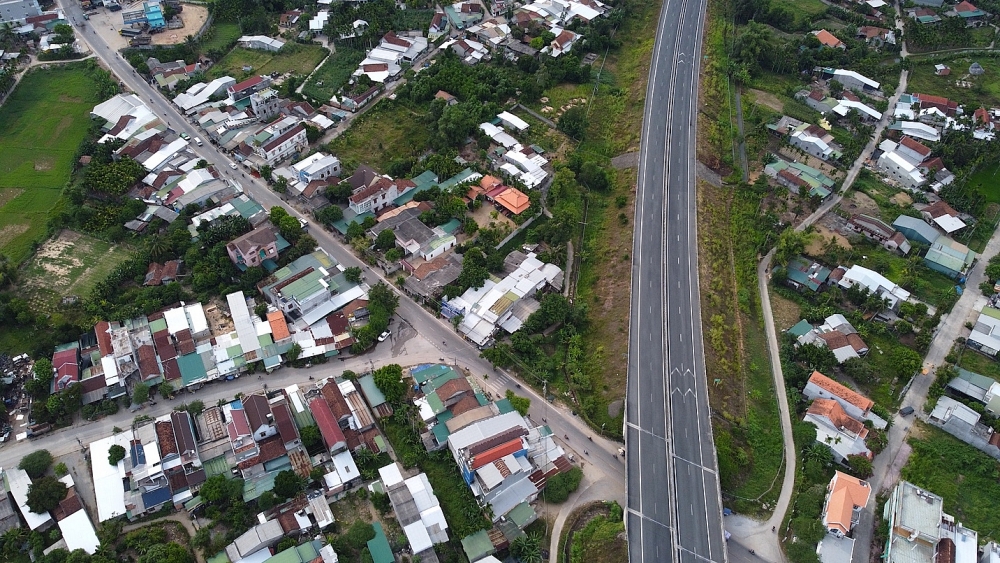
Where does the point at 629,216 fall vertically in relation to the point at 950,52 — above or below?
below

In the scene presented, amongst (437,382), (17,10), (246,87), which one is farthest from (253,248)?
(17,10)

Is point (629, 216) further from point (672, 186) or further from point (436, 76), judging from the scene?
point (436, 76)

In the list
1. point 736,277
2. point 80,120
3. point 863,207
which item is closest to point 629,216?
point 736,277

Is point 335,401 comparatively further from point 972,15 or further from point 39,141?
point 972,15

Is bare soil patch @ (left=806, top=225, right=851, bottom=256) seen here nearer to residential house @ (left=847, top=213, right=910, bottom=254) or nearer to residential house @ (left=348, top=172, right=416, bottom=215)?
residential house @ (left=847, top=213, right=910, bottom=254)

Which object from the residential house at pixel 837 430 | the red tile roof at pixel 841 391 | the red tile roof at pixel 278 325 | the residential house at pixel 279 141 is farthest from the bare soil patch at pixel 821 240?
the residential house at pixel 279 141

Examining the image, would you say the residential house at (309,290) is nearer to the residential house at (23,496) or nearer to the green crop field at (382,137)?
the green crop field at (382,137)
